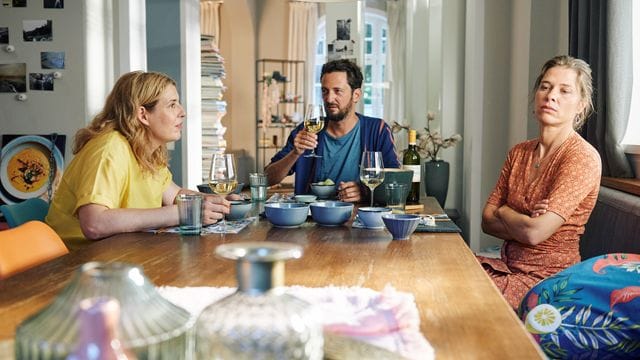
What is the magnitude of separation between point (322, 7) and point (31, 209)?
8758 mm

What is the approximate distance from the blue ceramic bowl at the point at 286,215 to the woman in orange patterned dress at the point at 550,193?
67 cm

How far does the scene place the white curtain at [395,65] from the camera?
26.7 feet

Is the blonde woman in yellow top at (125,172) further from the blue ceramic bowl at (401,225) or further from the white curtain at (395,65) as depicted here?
the white curtain at (395,65)

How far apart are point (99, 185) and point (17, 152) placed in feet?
6.47

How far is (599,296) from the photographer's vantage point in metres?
1.60

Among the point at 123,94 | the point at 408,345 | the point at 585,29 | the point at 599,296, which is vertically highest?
the point at 585,29

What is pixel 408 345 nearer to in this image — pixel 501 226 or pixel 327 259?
pixel 327 259

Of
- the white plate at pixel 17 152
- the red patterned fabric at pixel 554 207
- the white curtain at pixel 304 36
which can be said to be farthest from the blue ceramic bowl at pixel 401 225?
the white curtain at pixel 304 36

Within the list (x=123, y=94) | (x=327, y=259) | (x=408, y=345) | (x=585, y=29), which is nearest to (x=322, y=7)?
(x=585, y=29)

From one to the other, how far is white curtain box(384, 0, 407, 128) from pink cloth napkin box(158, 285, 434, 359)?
668 centimetres

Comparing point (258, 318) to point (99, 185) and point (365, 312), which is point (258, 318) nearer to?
point (365, 312)

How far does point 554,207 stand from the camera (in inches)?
87.6

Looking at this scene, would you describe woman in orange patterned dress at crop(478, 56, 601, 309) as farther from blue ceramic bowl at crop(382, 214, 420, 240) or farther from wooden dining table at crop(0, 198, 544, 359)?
blue ceramic bowl at crop(382, 214, 420, 240)

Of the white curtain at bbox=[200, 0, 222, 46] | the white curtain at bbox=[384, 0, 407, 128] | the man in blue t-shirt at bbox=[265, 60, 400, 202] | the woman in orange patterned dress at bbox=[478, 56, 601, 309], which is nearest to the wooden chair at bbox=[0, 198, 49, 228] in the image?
the man in blue t-shirt at bbox=[265, 60, 400, 202]
